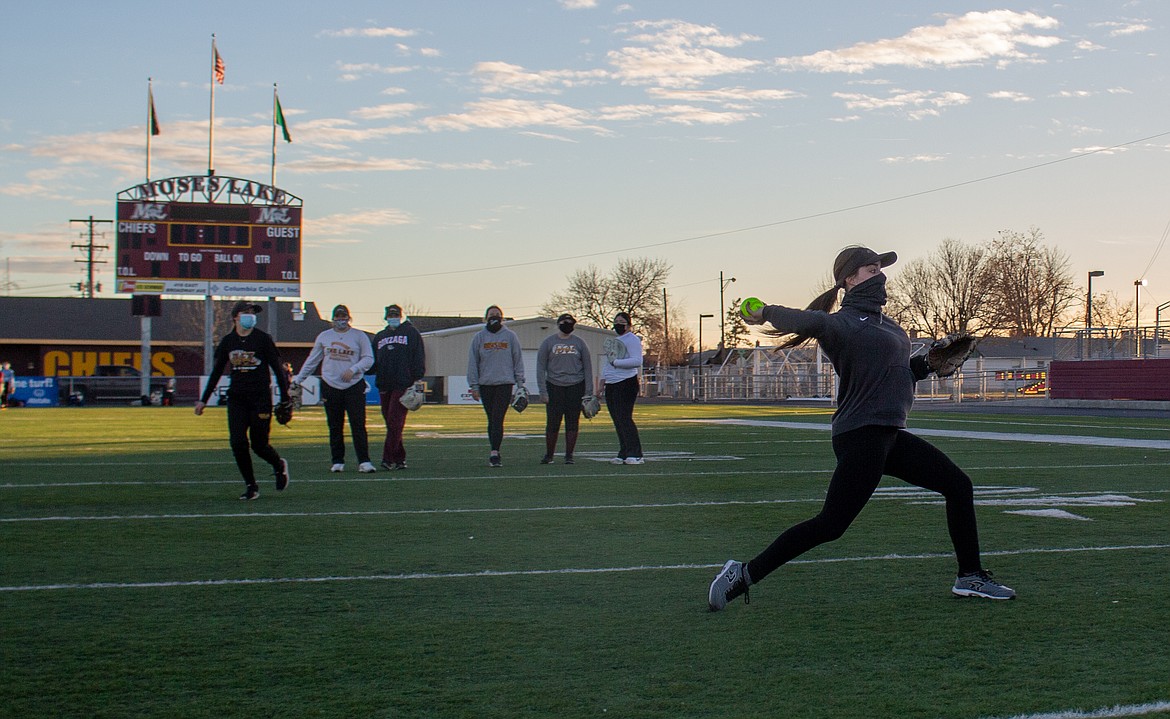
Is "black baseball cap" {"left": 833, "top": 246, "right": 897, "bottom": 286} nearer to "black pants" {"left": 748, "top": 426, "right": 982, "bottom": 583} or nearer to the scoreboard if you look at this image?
"black pants" {"left": 748, "top": 426, "right": 982, "bottom": 583}

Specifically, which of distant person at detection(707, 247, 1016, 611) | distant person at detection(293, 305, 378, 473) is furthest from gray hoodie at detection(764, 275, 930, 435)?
distant person at detection(293, 305, 378, 473)

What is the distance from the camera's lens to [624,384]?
13891mm

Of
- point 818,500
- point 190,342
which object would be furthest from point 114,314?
point 818,500

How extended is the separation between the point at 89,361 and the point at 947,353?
2675 inches

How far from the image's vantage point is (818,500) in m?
10.1

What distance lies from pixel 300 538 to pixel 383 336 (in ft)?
Result: 20.3

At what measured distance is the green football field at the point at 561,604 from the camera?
4141 millimetres

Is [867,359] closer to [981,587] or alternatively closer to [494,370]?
[981,587]

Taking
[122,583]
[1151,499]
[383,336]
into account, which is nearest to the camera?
[122,583]

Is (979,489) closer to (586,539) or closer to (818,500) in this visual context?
(818,500)

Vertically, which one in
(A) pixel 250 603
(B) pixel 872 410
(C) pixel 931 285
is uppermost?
(C) pixel 931 285

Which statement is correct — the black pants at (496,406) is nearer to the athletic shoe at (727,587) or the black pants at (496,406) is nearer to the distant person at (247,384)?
the distant person at (247,384)

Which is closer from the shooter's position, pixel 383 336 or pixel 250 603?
pixel 250 603

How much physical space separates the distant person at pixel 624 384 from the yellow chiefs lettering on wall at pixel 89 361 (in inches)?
2283
